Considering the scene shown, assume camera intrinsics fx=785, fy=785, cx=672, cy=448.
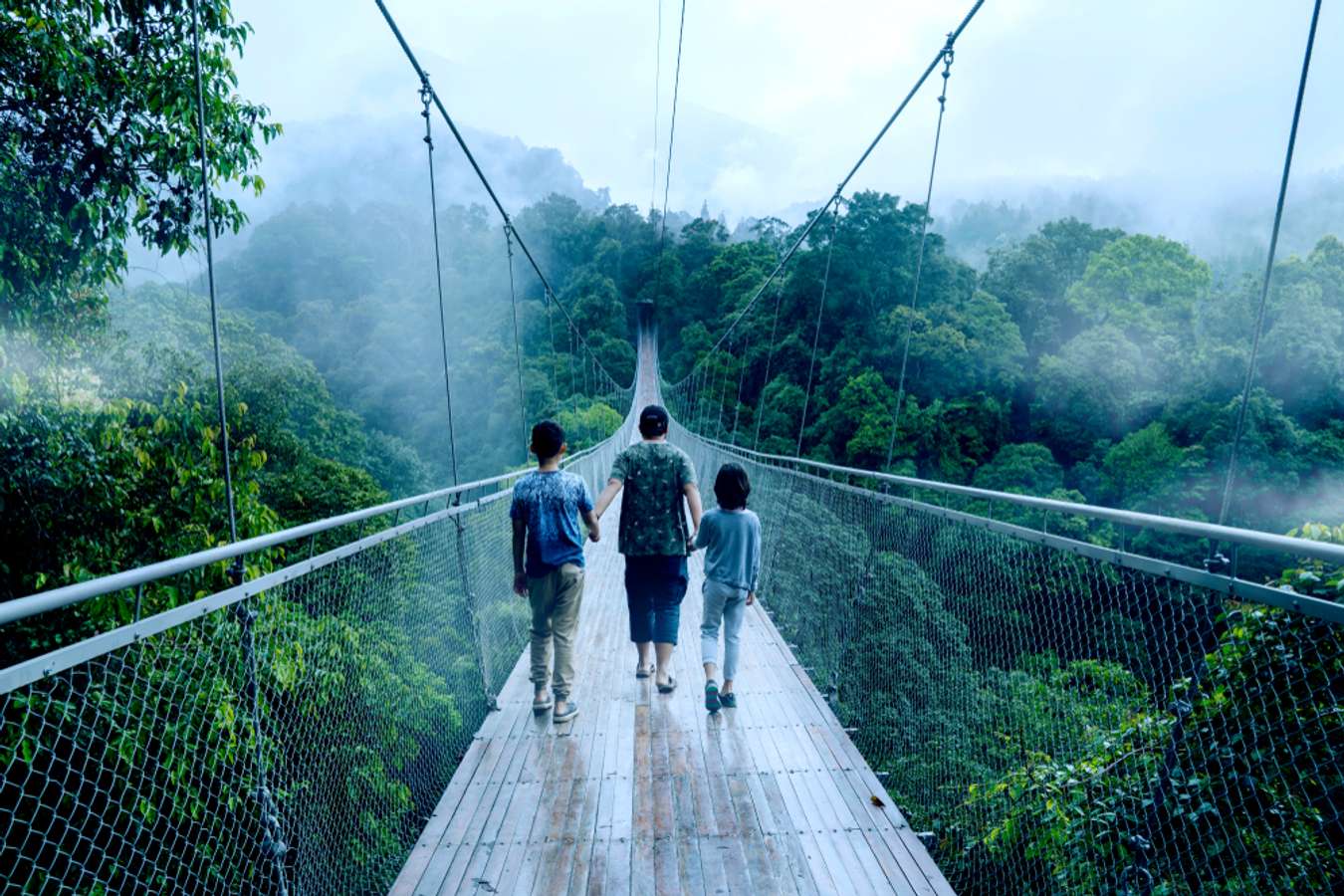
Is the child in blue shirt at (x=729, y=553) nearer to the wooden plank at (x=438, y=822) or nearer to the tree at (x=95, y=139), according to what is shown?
the wooden plank at (x=438, y=822)

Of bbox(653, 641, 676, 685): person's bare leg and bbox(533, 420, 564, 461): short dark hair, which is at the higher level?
bbox(533, 420, 564, 461): short dark hair

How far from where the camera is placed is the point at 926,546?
2.44 metres

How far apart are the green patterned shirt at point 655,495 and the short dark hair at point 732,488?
4.3 inches

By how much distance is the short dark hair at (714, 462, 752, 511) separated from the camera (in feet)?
8.71

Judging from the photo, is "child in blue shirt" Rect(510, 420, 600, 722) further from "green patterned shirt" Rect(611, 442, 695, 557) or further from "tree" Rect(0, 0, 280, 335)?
"tree" Rect(0, 0, 280, 335)

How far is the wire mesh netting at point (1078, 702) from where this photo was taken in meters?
1.32

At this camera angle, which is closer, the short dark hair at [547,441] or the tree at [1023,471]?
the short dark hair at [547,441]

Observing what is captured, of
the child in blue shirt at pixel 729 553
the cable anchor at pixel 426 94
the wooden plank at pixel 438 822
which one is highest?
the cable anchor at pixel 426 94

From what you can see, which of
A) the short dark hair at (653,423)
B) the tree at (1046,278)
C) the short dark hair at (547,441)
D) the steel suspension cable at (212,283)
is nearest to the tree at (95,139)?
the steel suspension cable at (212,283)

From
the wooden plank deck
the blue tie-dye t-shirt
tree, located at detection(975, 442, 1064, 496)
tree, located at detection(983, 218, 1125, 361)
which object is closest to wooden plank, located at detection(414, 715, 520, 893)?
the wooden plank deck

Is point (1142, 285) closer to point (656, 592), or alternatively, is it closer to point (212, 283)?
point (656, 592)

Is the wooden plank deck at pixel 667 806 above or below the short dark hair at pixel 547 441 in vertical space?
below

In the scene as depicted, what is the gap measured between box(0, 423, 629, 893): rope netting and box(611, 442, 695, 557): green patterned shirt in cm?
61

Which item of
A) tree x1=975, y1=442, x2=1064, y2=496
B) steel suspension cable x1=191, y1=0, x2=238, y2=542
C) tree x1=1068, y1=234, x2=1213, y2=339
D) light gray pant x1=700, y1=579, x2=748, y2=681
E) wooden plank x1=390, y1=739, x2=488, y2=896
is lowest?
tree x1=975, y1=442, x2=1064, y2=496
